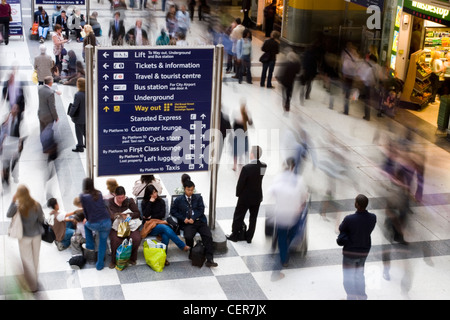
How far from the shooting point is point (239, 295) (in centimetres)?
920

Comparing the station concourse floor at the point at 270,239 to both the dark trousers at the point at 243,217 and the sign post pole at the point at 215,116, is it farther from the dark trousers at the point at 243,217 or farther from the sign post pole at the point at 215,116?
the sign post pole at the point at 215,116

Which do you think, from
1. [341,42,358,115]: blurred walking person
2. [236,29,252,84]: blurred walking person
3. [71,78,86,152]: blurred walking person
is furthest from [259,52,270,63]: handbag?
[71,78,86,152]: blurred walking person

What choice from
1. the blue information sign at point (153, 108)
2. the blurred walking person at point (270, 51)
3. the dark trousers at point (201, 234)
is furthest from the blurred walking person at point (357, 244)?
the blurred walking person at point (270, 51)

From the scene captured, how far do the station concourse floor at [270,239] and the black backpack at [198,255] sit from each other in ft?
0.28

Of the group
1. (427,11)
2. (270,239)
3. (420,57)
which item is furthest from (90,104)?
(420,57)

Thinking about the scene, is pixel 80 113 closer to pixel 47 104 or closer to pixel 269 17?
pixel 47 104

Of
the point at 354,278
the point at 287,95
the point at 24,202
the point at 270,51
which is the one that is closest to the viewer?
the point at 24,202

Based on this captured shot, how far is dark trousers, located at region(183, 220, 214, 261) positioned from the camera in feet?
32.6

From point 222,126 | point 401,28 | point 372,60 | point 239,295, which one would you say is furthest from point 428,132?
point 239,295

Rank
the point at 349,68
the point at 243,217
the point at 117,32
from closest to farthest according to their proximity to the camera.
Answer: the point at 243,217 → the point at 349,68 → the point at 117,32

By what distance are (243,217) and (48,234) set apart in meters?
2.84

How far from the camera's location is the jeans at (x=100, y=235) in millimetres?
9445

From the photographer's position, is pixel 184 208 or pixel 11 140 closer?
pixel 184 208

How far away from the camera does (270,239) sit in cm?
1070
